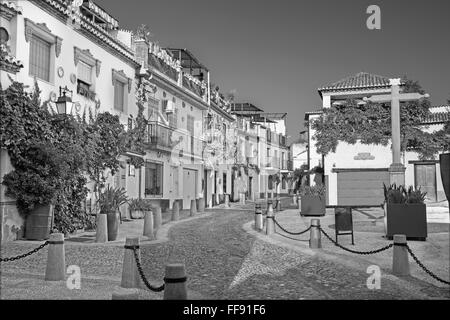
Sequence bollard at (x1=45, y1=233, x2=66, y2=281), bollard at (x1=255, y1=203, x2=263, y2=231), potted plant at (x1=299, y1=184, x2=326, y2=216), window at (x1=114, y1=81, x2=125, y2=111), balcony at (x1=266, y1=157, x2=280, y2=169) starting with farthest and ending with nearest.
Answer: balcony at (x1=266, y1=157, x2=280, y2=169) < potted plant at (x1=299, y1=184, x2=326, y2=216) < window at (x1=114, y1=81, x2=125, y2=111) < bollard at (x1=255, y1=203, x2=263, y2=231) < bollard at (x1=45, y1=233, x2=66, y2=281)

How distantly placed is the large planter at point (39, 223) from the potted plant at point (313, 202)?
34.4 feet

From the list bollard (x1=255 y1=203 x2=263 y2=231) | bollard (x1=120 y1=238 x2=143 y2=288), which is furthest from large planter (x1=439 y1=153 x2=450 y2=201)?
bollard (x1=255 y1=203 x2=263 y2=231)

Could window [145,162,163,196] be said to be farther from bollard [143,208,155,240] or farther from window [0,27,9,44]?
window [0,27,9,44]

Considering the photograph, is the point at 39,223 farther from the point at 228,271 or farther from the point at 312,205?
the point at 312,205

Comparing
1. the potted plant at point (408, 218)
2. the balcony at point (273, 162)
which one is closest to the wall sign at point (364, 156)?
the potted plant at point (408, 218)

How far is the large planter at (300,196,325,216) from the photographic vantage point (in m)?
18.7

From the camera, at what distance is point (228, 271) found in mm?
7723

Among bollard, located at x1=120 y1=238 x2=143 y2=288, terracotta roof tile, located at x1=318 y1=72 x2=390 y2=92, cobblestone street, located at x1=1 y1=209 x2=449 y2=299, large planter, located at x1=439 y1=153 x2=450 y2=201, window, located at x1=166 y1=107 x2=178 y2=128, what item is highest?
terracotta roof tile, located at x1=318 y1=72 x2=390 y2=92

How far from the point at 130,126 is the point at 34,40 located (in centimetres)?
615

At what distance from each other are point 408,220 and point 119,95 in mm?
11693

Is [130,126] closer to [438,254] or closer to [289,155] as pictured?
[438,254]
